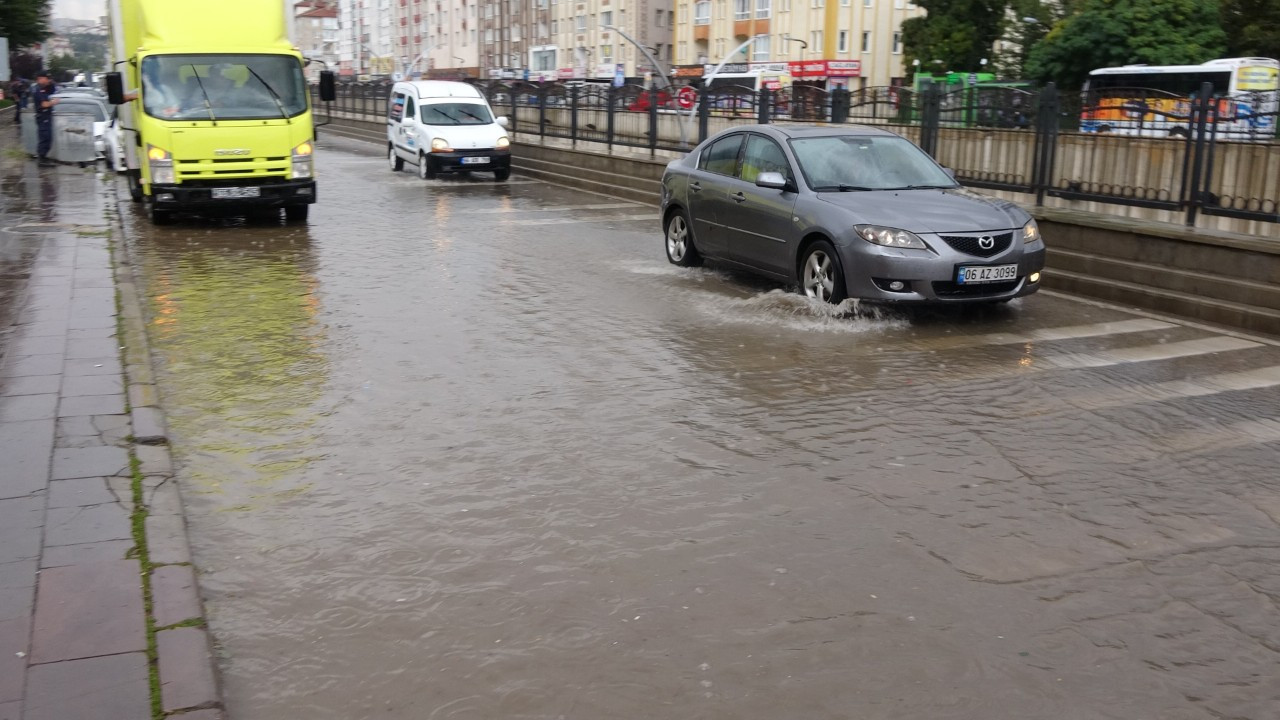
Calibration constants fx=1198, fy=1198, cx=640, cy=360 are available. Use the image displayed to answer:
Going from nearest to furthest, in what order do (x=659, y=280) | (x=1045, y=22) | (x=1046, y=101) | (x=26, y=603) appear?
1. (x=26, y=603)
2. (x=659, y=280)
3. (x=1046, y=101)
4. (x=1045, y=22)

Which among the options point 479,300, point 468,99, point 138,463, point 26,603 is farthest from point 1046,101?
point 468,99

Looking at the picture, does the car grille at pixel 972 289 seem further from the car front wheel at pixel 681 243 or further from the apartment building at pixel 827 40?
the apartment building at pixel 827 40

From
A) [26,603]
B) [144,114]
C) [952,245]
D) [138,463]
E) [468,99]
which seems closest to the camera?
[26,603]

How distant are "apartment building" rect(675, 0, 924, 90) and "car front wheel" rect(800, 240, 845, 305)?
195 ft

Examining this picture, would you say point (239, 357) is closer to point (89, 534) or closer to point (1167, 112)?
point (89, 534)

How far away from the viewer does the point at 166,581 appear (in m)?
4.46

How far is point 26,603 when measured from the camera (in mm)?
4223

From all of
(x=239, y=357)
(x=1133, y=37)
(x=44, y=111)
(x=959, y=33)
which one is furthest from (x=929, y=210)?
(x=959, y=33)

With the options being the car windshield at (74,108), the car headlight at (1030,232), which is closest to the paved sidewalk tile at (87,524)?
the car headlight at (1030,232)

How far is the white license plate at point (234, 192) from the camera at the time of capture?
16172 millimetres

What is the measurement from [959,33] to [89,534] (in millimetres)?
59704

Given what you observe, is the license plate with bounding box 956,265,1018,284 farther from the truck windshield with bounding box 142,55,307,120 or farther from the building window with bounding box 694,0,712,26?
the building window with bounding box 694,0,712,26

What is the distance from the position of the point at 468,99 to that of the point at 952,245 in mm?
18957

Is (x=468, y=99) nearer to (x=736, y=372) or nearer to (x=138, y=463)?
(x=736, y=372)
